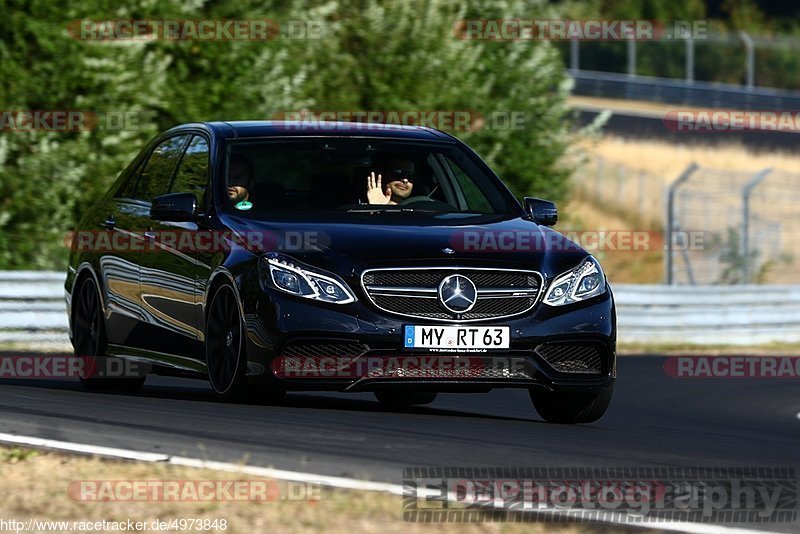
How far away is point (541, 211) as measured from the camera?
10852mm

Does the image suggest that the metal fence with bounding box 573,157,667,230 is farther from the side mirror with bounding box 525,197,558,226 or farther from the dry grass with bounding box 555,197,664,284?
the side mirror with bounding box 525,197,558,226

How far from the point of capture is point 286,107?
24.6 meters

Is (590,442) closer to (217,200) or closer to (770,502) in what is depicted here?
(770,502)

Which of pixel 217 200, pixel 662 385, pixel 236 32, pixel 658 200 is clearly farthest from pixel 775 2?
pixel 217 200

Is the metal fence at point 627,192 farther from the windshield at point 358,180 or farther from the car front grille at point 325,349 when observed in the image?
the car front grille at point 325,349

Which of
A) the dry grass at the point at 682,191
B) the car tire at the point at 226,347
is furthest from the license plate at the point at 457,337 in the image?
the dry grass at the point at 682,191

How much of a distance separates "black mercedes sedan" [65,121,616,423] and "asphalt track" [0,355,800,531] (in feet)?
0.85

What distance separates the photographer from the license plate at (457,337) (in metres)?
9.46

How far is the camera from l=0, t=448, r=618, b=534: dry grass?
20.2 ft

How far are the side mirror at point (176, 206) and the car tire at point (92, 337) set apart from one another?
1.75 meters
